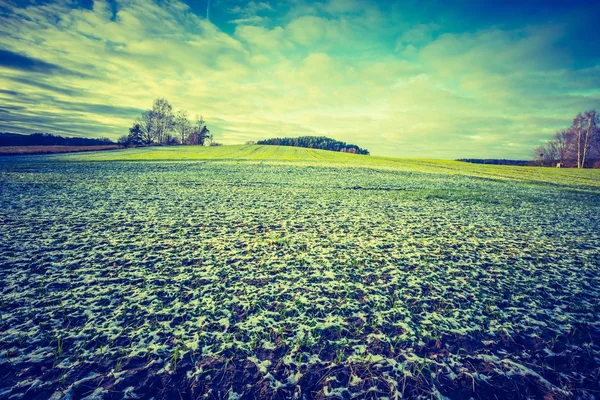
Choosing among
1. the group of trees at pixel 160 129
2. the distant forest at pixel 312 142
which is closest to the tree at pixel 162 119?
the group of trees at pixel 160 129

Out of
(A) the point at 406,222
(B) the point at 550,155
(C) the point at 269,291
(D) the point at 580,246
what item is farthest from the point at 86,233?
(B) the point at 550,155

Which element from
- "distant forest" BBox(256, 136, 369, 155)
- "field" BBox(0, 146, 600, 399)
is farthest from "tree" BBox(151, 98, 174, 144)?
"field" BBox(0, 146, 600, 399)

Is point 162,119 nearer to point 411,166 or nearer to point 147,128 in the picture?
point 147,128

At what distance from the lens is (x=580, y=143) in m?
59.2

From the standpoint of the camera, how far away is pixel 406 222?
33.3 ft

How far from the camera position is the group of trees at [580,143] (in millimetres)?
56062

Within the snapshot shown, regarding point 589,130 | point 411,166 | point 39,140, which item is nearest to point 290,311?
point 411,166

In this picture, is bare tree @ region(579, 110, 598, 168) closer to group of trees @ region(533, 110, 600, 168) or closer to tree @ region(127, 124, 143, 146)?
group of trees @ region(533, 110, 600, 168)

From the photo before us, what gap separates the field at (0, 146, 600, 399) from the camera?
298 cm

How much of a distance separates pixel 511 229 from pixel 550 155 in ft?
265

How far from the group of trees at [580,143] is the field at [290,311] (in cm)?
7125

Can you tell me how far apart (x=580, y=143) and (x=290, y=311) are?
83986 millimetres

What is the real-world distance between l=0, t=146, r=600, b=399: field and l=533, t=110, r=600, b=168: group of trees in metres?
71.2

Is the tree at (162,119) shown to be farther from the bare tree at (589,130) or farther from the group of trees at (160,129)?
the bare tree at (589,130)
